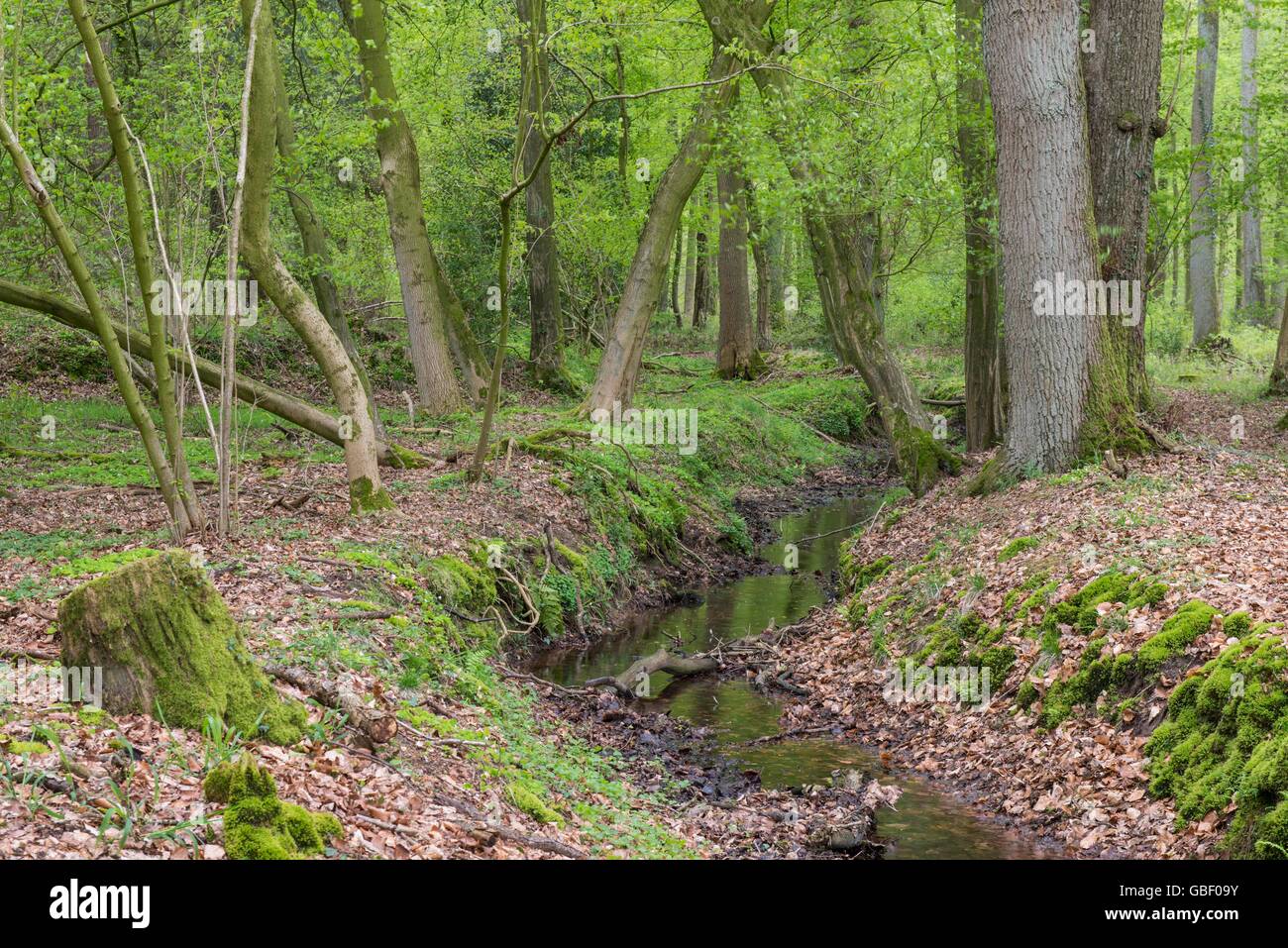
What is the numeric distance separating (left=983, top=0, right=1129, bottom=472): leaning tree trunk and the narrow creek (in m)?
3.48

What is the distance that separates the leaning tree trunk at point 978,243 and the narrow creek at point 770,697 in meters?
2.25

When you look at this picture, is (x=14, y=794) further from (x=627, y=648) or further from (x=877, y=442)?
(x=877, y=442)

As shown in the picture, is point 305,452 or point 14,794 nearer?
Result: point 14,794

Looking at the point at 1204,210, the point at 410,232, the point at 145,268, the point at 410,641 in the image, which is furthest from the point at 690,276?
the point at 410,641

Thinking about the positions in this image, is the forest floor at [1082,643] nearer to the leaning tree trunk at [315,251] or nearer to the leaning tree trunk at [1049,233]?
the leaning tree trunk at [1049,233]

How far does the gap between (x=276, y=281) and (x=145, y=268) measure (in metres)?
1.77

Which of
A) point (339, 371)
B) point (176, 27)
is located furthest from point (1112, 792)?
point (176, 27)

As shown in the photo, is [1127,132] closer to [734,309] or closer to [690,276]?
[734,309]

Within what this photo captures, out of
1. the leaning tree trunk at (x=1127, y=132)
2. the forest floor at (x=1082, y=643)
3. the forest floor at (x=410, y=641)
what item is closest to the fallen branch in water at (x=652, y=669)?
the forest floor at (x=410, y=641)

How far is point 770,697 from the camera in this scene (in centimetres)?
909

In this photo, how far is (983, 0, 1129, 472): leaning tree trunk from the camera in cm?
1018

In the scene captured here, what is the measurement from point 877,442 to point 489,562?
564 inches

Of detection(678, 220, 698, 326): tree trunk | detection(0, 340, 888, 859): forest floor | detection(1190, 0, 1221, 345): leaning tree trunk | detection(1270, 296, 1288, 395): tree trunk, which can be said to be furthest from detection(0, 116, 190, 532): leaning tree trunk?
detection(678, 220, 698, 326): tree trunk

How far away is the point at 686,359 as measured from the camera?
27406 millimetres
